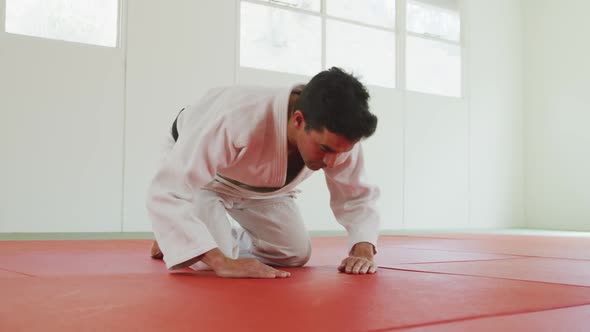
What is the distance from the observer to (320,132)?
83.0 inches

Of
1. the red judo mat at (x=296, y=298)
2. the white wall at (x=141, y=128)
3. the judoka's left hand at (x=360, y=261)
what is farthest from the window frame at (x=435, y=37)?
the judoka's left hand at (x=360, y=261)

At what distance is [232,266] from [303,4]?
5.85 meters

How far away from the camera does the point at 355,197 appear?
273 cm

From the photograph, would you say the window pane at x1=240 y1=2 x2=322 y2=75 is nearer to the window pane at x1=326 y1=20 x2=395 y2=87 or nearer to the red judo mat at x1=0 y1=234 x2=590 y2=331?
the window pane at x1=326 y1=20 x2=395 y2=87

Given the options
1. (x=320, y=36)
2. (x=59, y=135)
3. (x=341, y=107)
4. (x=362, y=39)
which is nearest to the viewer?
(x=341, y=107)

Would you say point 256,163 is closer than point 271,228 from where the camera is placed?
Yes

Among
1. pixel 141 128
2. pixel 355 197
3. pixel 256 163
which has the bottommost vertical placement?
pixel 355 197

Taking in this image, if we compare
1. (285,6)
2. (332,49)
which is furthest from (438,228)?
(285,6)

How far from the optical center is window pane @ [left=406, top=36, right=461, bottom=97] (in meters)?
8.69

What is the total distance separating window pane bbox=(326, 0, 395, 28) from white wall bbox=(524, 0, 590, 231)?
2.99 m

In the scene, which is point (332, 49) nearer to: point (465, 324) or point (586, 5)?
point (586, 5)

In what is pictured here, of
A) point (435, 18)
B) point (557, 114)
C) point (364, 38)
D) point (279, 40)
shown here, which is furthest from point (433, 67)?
point (279, 40)

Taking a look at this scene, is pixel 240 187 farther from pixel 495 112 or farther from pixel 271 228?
pixel 495 112

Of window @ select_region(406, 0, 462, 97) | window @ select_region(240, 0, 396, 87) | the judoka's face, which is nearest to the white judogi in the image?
the judoka's face
